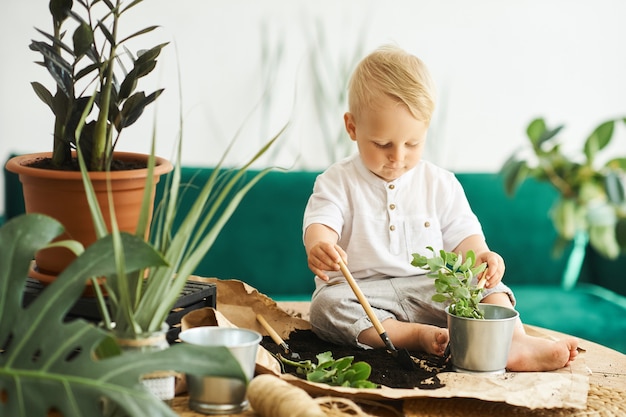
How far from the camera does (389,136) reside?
1.72 meters

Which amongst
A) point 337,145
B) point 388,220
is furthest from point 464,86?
point 388,220

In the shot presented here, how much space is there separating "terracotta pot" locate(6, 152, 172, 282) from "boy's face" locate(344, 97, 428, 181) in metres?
0.57

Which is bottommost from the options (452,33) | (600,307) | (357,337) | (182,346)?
(600,307)

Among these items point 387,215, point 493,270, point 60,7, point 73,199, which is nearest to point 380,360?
point 493,270

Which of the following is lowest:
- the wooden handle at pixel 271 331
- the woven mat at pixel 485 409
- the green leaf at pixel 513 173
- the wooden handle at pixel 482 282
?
the wooden handle at pixel 271 331

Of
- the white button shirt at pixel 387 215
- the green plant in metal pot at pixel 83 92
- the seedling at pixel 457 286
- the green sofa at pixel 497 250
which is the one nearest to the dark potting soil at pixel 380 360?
the seedling at pixel 457 286

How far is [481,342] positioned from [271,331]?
1.30 ft

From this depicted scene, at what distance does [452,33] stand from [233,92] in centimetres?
107

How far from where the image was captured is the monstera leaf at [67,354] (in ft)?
3.17

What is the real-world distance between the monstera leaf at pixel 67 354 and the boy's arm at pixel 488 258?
73 centimetres

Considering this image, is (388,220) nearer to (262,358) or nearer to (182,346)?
(262,358)

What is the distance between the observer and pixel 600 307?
9.03 ft

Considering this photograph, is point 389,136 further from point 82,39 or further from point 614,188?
point 614,188

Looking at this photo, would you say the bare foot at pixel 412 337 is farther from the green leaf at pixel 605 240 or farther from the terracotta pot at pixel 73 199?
the green leaf at pixel 605 240
